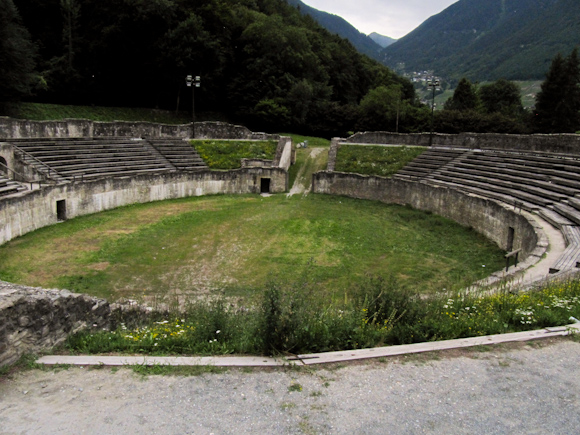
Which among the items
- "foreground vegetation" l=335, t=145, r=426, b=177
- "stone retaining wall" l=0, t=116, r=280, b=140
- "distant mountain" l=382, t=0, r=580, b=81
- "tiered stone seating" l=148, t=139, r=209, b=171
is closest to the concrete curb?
"stone retaining wall" l=0, t=116, r=280, b=140

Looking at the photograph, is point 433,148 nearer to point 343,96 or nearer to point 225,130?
point 225,130

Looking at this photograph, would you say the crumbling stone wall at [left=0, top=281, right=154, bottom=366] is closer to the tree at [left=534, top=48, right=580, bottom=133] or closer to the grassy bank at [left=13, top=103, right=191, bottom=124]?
the grassy bank at [left=13, top=103, right=191, bottom=124]

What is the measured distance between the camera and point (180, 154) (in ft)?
90.1

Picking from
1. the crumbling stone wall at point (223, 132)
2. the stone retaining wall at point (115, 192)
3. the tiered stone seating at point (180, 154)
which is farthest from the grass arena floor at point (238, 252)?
the crumbling stone wall at point (223, 132)

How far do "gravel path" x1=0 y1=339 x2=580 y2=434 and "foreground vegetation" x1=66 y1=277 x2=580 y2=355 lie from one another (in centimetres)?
63

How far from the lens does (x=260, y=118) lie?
4294cm

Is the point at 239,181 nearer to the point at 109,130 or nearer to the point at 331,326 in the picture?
the point at 109,130

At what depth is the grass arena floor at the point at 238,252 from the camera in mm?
12172

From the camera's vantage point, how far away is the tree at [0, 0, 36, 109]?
87.6ft

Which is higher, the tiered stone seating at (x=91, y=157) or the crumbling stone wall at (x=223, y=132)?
the crumbling stone wall at (x=223, y=132)

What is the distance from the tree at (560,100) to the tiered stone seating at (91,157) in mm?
37662

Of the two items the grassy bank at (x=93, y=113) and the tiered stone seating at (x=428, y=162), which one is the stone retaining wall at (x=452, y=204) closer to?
the tiered stone seating at (x=428, y=162)

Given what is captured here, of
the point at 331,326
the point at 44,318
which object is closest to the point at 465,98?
the point at 331,326

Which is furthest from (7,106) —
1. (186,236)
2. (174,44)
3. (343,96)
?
(343,96)
